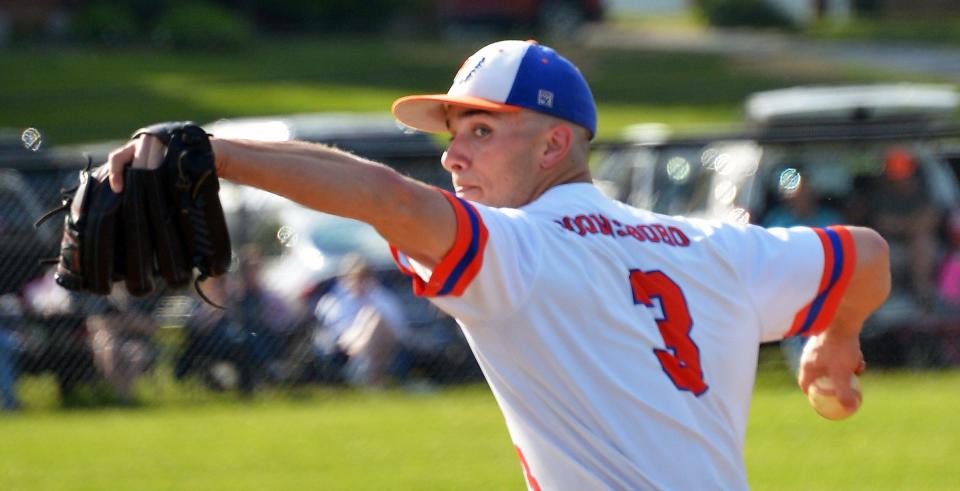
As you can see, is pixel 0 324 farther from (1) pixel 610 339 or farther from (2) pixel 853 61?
(2) pixel 853 61

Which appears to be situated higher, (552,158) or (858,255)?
(552,158)

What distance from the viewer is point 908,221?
1062 centimetres

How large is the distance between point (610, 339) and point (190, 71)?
2803 centimetres

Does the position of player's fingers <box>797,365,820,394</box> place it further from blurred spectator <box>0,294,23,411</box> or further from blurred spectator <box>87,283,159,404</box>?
blurred spectator <box>0,294,23,411</box>

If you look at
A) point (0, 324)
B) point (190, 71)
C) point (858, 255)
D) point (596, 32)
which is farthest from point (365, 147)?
point (596, 32)

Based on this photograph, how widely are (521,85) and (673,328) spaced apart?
2.01ft

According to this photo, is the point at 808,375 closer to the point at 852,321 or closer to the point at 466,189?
the point at 852,321

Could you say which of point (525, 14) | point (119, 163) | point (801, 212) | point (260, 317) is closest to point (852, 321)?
point (119, 163)

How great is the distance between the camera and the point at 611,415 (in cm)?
312

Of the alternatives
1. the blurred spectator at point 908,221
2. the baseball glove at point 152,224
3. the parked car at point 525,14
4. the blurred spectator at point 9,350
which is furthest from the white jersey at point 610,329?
the parked car at point 525,14

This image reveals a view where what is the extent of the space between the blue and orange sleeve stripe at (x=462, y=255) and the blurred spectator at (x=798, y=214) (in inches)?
305

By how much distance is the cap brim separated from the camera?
325 cm

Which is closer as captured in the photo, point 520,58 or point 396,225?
point 396,225

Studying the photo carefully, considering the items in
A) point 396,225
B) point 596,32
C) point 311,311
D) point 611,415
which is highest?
point 396,225
